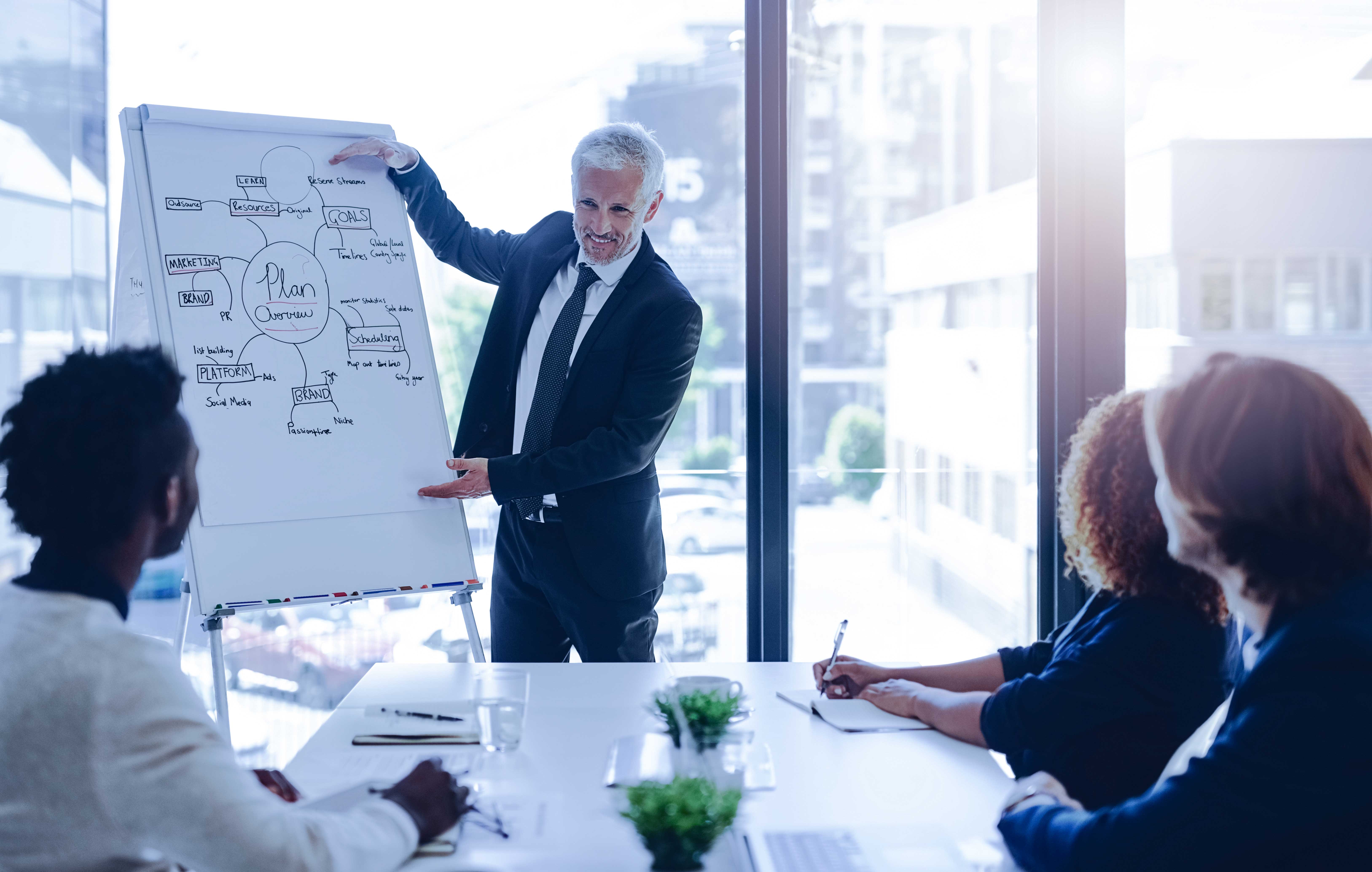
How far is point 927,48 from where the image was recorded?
2877mm

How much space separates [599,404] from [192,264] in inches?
36.5

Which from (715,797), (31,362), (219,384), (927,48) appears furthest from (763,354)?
(31,362)

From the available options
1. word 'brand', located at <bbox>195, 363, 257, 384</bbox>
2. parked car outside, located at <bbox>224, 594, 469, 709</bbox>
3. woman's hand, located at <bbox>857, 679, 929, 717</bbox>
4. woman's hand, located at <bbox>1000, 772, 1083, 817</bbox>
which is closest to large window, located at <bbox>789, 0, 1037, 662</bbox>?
parked car outside, located at <bbox>224, 594, 469, 709</bbox>

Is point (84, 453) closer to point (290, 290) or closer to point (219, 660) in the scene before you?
point (219, 660)

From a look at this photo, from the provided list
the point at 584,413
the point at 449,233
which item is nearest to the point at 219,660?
the point at 584,413

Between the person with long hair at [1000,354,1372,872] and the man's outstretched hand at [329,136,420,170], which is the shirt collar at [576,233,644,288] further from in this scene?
the person with long hair at [1000,354,1372,872]

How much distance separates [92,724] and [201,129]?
1.78m

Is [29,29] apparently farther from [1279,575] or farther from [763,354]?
[1279,575]

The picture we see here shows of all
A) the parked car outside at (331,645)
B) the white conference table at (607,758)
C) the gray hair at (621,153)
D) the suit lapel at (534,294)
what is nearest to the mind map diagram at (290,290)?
→ the suit lapel at (534,294)

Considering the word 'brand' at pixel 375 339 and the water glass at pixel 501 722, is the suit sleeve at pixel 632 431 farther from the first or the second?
the water glass at pixel 501 722

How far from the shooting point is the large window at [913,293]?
285 cm

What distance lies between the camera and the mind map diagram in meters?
2.21

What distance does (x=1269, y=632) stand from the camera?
1042mm

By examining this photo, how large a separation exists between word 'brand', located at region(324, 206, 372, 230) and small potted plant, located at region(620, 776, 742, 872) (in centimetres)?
171
